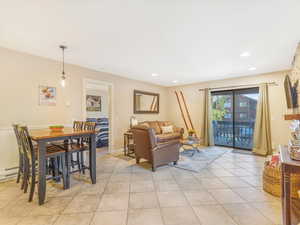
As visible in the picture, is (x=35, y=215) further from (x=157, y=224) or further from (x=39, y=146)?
(x=157, y=224)

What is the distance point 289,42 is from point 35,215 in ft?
14.9

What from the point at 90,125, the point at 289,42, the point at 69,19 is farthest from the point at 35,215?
the point at 289,42

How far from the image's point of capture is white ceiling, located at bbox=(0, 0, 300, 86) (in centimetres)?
169

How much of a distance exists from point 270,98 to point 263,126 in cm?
84

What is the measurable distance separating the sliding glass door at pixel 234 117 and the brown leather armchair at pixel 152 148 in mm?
2804

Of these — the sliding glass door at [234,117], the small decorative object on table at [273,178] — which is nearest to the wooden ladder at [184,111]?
the sliding glass door at [234,117]

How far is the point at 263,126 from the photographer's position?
168 inches

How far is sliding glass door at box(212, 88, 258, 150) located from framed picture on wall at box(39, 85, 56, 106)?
5012 millimetres

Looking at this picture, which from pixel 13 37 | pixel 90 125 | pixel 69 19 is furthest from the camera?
pixel 90 125

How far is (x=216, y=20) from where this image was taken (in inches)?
76.2

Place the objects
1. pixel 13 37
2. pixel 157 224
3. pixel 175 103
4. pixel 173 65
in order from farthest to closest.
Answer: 1. pixel 175 103
2. pixel 173 65
3. pixel 13 37
4. pixel 157 224

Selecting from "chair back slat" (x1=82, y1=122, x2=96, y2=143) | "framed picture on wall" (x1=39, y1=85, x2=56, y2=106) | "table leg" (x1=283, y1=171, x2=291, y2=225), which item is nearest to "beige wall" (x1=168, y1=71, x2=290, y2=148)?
"table leg" (x1=283, y1=171, x2=291, y2=225)

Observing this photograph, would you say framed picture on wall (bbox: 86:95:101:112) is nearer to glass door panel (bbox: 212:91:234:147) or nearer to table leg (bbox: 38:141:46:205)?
table leg (bbox: 38:141:46:205)

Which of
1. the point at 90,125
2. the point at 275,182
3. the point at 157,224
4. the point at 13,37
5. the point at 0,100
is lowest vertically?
the point at 157,224
